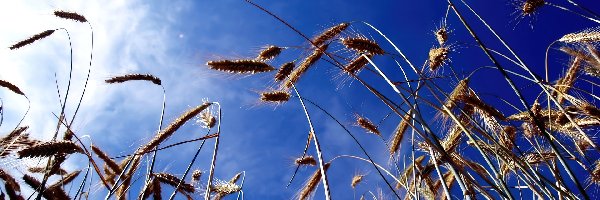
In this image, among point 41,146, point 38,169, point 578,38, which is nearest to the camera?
point 41,146

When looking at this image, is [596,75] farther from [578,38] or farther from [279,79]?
[279,79]

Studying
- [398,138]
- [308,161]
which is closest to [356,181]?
[308,161]

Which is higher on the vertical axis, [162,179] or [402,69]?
[402,69]

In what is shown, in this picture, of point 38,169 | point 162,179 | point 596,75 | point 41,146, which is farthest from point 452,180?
point 38,169

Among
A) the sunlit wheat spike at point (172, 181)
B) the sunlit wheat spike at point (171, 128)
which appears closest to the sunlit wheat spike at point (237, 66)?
the sunlit wheat spike at point (171, 128)

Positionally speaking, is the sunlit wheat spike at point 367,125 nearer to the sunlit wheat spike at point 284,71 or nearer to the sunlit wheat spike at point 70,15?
the sunlit wheat spike at point 284,71

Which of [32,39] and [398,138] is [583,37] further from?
[32,39]
